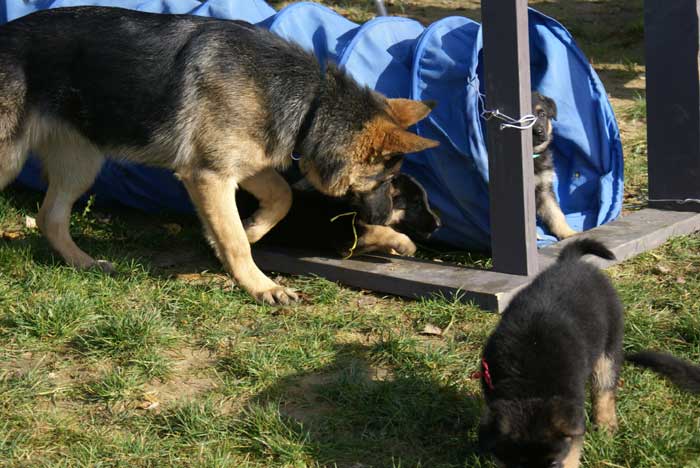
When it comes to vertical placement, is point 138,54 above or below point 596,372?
above

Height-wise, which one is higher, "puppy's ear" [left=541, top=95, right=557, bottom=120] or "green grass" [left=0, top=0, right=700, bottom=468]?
"puppy's ear" [left=541, top=95, right=557, bottom=120]

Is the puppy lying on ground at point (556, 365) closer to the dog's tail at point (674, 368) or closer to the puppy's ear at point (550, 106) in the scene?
the dog's tail at point (674, 368)

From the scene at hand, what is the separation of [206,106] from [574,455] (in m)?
3.24

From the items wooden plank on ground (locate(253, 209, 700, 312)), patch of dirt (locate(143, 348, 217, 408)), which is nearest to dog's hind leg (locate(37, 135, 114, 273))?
wooden plank on ground (locate(253, 209, 700, 312))

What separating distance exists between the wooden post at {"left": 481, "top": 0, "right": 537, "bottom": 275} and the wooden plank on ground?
8.1 inches

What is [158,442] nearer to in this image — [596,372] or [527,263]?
[596,372]

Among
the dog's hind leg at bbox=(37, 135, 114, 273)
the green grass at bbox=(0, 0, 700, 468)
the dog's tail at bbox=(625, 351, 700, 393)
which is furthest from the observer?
the dog's hind leg at bbox=(37, 135, 114, 273)

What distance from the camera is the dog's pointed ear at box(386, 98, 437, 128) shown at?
220 inches

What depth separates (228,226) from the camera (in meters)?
5.57

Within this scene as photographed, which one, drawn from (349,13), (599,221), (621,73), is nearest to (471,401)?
(599,221)

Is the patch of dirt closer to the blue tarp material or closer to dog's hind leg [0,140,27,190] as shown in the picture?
dog's hind leg [0,140,27,190]

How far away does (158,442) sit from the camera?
386 centimetres

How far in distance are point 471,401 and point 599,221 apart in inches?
120

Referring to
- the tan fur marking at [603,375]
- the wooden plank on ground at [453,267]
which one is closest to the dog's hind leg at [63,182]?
the wooden plank on ground at [453,267]
